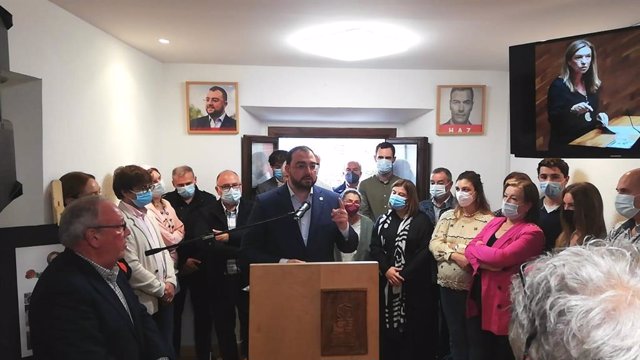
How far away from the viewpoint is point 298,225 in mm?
2182

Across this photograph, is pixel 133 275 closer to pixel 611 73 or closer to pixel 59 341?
pixel 59 341

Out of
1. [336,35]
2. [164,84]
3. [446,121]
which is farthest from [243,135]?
[446,121]

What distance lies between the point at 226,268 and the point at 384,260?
1.21 metres

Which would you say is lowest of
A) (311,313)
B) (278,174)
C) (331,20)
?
(311,313)

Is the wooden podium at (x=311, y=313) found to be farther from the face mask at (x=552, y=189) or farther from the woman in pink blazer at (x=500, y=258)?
the face mask at (x=552, y=189)

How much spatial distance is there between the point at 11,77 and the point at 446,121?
373 centimetres

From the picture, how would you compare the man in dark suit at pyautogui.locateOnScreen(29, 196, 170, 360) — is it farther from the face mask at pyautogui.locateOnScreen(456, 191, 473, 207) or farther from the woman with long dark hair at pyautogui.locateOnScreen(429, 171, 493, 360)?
the face mask at pyautogui.locateOnScreen(456, 191, 473, 207)

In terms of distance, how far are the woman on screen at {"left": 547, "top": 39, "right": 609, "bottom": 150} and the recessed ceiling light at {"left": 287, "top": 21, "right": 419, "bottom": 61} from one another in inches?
53.0

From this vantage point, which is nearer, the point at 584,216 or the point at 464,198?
the point at 584,216

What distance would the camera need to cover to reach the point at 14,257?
1784 mm

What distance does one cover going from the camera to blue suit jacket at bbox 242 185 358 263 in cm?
217

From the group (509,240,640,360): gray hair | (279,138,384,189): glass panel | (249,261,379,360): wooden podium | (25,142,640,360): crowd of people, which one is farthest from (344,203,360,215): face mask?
(279,138,384,189): glass panel

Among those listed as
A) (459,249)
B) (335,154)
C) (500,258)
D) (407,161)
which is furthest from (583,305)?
(335,154)

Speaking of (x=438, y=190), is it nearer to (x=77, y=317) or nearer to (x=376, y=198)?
(x=376, y=198)
